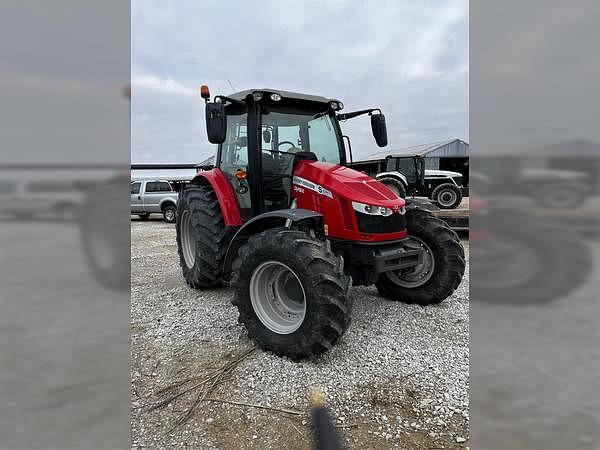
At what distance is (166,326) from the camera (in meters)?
3.78

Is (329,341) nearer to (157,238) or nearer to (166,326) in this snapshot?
(166,326)

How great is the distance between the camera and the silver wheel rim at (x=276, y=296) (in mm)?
3238

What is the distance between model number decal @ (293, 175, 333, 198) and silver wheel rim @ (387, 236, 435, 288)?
121cm

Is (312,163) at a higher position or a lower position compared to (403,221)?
higher

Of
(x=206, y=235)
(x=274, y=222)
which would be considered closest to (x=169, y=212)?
(x=206, y=235)

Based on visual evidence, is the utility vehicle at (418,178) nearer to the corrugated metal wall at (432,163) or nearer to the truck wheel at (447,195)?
the truck wheel at (447,195)

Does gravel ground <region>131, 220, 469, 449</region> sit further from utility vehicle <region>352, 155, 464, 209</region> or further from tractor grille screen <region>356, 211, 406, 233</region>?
utility vehicle <region>352, 155, 464, 209</region>

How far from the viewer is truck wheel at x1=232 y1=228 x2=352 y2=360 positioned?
9.24 ft

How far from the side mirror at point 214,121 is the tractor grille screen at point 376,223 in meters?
1.50

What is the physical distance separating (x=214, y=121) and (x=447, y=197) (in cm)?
976

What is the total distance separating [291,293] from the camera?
3363 mm
